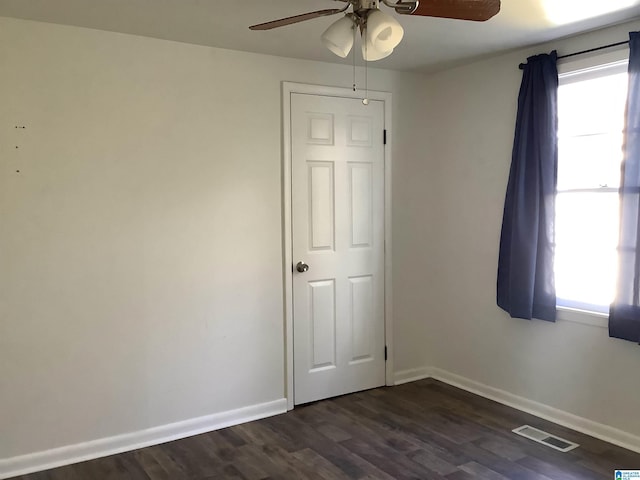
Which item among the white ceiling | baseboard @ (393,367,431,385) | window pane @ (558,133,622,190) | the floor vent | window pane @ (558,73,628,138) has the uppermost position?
the white ceiling

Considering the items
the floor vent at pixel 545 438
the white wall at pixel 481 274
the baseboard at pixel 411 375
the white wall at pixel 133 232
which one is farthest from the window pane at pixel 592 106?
the baseboard at pixel 411 375

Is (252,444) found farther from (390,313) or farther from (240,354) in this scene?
(390,313)

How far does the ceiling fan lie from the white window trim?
1.30 metres

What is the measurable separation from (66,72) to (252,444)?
92.7 inches

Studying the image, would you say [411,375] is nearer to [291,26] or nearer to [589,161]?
[589,161]

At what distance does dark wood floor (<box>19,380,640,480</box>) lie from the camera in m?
2.84

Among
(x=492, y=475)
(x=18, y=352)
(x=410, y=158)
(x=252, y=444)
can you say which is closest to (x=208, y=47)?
(x=410, y=158)

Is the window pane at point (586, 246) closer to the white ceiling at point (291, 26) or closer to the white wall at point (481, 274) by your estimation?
the white wall at point (481, 274)

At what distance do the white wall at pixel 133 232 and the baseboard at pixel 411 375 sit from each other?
3.34 feet

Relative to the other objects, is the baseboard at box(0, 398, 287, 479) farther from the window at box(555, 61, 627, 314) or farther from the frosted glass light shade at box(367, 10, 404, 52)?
the frosted glass light shade at box(367, 10, 404, 52)

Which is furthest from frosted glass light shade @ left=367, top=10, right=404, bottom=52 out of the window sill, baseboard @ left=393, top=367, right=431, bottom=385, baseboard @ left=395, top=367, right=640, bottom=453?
baseboard @ left=393, top=367, right=431, bottom=385

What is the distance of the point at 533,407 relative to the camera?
357 cm

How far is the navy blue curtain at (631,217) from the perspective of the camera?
114 inches

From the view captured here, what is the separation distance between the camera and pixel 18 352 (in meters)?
2.88
